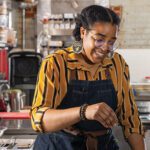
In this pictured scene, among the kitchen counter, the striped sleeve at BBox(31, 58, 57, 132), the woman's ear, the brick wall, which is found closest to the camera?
the striped sleeve at BBox(31, 58, 57, 132)

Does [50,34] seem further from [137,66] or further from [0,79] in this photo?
[0,79]

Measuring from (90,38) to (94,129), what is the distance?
0.39 meters

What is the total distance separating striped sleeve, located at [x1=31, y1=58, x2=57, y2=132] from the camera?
1483mm

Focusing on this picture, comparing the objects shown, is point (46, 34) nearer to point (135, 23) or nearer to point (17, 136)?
point (135, 23)

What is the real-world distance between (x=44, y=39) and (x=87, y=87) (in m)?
5.98

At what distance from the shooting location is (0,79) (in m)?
4.71

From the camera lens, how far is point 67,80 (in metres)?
1.59

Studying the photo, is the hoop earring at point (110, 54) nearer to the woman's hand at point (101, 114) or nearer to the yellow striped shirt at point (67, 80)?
the yellow striped shirt at point (67, 80)

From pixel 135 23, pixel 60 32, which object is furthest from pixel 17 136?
pixel 135 23

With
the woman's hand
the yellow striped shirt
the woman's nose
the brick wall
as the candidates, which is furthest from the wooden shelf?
the woman's hand

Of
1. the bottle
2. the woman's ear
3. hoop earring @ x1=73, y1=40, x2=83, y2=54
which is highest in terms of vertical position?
the woman's ear

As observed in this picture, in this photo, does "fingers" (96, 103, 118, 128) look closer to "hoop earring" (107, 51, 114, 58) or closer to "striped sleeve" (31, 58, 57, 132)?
"striped sleeve" (31, 58, 57, 132)

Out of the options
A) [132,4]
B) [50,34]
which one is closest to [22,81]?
[50,34]

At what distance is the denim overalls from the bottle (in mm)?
5603
